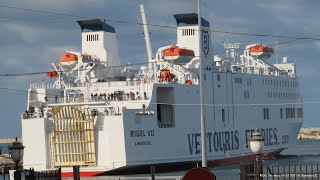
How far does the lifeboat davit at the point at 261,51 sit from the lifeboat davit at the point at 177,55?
15.0 metres

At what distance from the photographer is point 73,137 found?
4016 cm

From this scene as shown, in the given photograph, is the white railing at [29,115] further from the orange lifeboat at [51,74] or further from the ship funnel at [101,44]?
the ship funnel at [101,44]

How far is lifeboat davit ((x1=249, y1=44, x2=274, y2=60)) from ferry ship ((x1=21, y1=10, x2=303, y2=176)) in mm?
1386

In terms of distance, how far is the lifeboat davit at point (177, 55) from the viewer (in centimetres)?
4488

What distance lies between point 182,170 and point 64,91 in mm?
7948

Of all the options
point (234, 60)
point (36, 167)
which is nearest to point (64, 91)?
point (36, 167)

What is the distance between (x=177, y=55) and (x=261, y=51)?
1590 cm

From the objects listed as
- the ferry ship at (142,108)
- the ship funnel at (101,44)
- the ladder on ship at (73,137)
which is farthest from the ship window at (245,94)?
the ladder on ship at (73,137)

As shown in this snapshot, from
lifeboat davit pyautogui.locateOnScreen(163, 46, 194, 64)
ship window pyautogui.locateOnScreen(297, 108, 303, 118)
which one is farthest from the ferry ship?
ship window pyautogui.locateOnScreen(297, 108, 303, 118)

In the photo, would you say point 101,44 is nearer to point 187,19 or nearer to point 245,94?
point 187,19

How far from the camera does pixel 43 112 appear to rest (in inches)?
1674

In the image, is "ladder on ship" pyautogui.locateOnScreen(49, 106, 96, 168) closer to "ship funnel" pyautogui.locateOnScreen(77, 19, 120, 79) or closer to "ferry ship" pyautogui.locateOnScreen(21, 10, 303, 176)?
"ferry ship" pyautogui.locateOnScreen(21, 10, 303, 176)

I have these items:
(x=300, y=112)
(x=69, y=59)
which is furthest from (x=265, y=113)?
(x=69, y=59)

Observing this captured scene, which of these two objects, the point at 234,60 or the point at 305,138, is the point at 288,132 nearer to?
the point at 234,60
